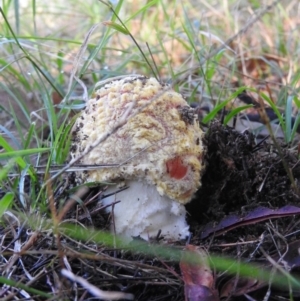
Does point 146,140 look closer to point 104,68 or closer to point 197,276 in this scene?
point 197,276

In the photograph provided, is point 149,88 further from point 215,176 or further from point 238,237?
point 238,237

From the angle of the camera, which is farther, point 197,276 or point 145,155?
point 145,155

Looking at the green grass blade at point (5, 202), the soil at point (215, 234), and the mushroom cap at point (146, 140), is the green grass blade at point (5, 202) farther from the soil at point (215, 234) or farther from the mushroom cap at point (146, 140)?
the mushroom cap at point (146, 140)

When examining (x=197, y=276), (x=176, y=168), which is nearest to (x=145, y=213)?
(x=176, y=168)

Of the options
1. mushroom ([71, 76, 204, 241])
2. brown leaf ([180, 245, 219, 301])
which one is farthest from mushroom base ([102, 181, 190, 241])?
Answer: brown leaf ([180, 245, 219, 301])

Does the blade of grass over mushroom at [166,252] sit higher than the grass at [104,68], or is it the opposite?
the grass at [104,68]

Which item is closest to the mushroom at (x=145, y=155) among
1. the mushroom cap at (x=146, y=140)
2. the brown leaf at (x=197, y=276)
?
the mushroom cap at (x=146, y=140)

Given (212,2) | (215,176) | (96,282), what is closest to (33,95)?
(215,176)

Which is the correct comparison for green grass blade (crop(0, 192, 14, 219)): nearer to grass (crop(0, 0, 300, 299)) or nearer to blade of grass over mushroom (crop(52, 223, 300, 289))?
grass (crop(0, 0, 300, 299))
